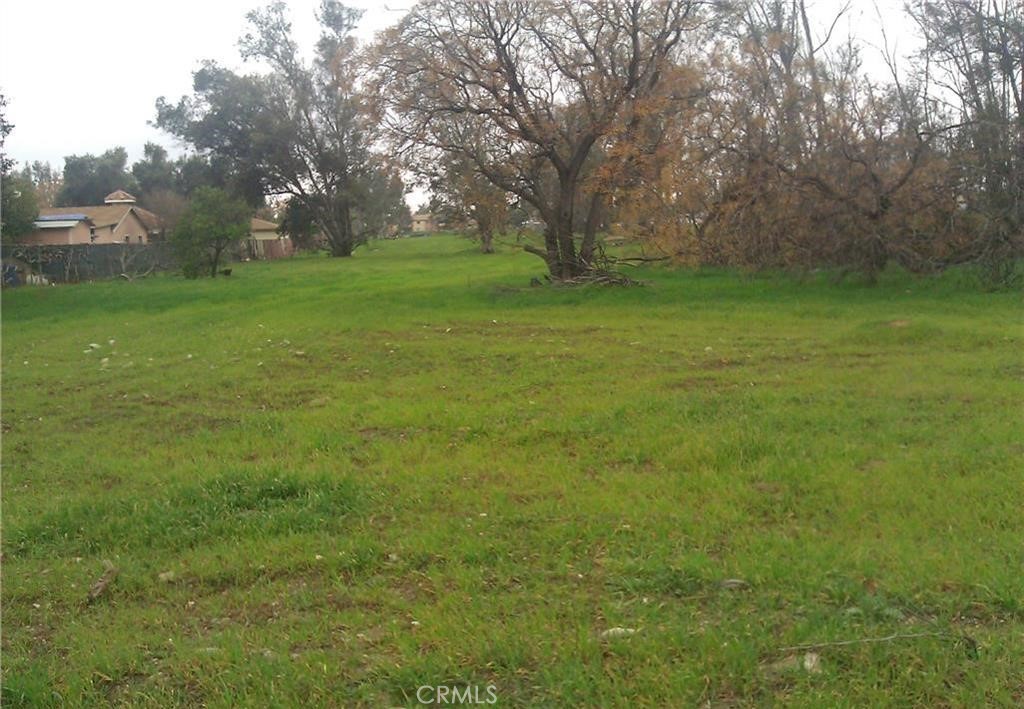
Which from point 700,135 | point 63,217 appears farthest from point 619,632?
point 63,217

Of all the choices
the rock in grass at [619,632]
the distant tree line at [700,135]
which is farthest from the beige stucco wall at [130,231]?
the rock in grass at [619,632]

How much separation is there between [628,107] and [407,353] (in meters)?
11.1

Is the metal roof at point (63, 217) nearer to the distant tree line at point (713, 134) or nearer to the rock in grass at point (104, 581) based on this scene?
the distant tree line at point (713, 134)

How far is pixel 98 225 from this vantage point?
53.2 meters

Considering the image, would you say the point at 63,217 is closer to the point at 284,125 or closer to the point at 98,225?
the point at 98,225

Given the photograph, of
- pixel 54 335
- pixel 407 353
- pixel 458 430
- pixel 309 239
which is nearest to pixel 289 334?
pixel 407 353

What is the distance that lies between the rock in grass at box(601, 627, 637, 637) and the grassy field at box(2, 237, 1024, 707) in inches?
0.6

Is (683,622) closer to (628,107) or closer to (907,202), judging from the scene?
(907,202)

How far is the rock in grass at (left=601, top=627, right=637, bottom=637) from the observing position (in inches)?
160

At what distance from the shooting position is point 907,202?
19281 mm

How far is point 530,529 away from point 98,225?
54.1 meters

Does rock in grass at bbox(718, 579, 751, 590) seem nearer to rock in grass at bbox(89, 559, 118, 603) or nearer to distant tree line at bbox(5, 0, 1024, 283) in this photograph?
rock in grass at bbox(89, 559, 118, 603)

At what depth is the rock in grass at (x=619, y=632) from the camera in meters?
4.06

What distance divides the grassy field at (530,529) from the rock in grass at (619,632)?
16 millimetres
